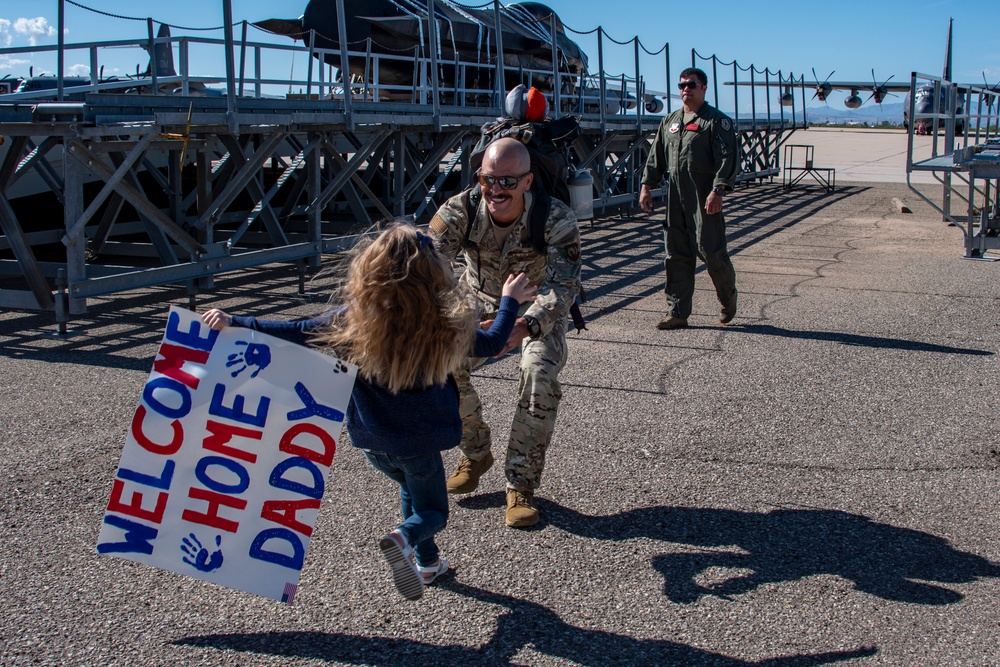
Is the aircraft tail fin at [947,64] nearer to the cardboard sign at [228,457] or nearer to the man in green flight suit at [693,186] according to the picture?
the man in green flight suit at [693,186]

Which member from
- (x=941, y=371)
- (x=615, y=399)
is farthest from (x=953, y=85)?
(x=615, y=399)

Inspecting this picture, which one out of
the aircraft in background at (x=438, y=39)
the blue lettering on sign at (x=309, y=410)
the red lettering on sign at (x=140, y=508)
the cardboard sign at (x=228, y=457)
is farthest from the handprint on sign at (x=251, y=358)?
the aircraft in background at (x=438, y=39)

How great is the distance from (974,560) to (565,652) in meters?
1.67

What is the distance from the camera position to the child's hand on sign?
9.58ft

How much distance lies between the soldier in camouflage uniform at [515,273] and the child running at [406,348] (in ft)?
1.91

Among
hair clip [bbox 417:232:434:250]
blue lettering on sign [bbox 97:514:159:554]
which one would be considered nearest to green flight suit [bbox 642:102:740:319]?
hair clip [bbox 417:232:434:250]

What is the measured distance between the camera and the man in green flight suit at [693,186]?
7.09 metres

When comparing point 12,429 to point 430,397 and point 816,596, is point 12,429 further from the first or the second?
point 816,596

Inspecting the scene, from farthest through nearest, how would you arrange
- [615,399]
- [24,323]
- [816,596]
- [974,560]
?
[24,323]
[615,399]
[974,560]
[816,596]

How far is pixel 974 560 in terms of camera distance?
347cm

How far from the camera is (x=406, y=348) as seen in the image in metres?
2.88

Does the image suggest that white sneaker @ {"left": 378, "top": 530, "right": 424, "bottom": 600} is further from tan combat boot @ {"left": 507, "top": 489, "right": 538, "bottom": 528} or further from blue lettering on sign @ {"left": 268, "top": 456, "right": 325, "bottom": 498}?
tan combat boot @ {"left": 507, "top": 489, "right": 538, "bottom": 528}

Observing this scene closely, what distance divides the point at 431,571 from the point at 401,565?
381 mm

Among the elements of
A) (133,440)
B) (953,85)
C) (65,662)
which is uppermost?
(953,85)
